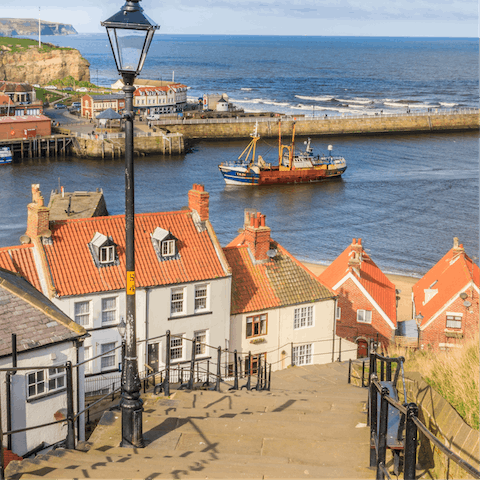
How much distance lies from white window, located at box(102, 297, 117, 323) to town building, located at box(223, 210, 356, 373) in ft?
17.3

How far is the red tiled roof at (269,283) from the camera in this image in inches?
1233

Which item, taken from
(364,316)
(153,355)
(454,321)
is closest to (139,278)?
(153,355)

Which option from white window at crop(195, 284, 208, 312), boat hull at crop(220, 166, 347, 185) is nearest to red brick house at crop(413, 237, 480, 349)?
white window at crop(195, 284, 208, 312)

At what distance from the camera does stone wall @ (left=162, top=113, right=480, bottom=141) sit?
124 m

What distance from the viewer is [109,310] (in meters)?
28.4

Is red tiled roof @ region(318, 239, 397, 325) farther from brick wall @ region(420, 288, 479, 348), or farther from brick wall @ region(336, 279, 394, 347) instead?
brick wall @ region(420, 288, 479, 348)

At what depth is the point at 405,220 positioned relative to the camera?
7231 centimetres

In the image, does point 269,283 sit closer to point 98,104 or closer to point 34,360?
point 34,360

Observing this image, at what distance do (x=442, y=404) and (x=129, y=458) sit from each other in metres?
5.00

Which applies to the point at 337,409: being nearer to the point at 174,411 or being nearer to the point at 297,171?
the point at 174,411

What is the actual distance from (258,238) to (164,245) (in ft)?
15.8

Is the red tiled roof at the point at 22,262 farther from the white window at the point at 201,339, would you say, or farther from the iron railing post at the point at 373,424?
the iron railing post at the point at 373,424

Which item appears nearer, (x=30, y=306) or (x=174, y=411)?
(x=174, y=411)

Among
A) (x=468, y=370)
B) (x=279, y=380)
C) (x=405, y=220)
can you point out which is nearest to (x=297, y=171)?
(x=405, y=220)
